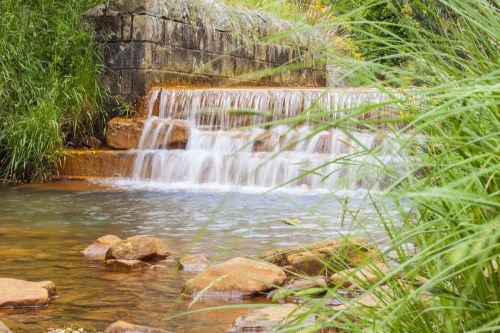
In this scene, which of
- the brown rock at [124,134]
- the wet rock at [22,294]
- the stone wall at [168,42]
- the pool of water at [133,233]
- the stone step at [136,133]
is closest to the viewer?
the pool of water at [133,233]

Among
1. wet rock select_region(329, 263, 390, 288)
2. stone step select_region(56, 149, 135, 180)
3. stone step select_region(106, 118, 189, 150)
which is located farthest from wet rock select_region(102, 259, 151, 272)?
stone step select_region(106, 118, 189, 150)

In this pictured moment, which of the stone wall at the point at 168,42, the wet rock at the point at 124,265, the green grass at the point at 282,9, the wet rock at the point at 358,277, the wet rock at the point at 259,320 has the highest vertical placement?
the green grass at the point at 282,9

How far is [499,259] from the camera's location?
1389 mm

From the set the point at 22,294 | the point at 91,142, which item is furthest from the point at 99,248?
the point at 91,142

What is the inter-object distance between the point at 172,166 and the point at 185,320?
6116 mm

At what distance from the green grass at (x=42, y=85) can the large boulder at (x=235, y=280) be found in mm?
5604

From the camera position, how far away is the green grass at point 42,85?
902 cm

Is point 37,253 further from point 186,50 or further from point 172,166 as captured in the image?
point 186,50

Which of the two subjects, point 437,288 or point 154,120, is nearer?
point 437,288

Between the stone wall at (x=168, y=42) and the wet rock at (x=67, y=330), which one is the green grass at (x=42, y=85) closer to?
the stone wall at (x=168, y=42)

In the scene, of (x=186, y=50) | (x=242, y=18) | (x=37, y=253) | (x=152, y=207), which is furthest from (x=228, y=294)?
(x=242, y=18)

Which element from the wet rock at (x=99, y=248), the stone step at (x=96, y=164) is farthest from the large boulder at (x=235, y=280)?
the stone step at (x=96, y=164)

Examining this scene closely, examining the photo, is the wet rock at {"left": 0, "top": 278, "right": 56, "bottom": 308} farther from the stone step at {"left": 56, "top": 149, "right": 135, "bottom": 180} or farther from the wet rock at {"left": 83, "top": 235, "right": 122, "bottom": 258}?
the stone step at {"left": 56, "top": 149, "right": 135, "bottom": 180}

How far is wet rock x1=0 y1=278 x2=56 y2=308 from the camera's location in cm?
349
